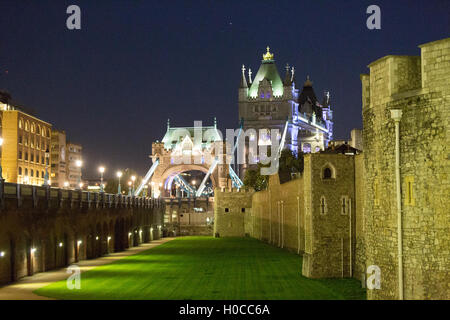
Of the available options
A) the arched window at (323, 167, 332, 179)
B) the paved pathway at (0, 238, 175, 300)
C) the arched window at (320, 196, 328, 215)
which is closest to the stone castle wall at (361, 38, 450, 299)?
the arched window at (320, 196, 328, 215)

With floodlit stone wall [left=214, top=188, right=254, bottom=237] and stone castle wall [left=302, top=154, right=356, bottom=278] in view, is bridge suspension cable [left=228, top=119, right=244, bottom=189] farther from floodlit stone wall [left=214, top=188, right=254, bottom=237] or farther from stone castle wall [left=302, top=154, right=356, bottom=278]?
stone castle wall [left=302, top=154, right=356, bottom=278]

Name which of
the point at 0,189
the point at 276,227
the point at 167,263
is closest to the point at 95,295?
the point at 0,189

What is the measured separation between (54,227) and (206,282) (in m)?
13.3

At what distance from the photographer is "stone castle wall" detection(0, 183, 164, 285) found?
34594 millimetres

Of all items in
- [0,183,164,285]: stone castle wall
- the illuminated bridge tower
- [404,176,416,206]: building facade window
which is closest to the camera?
[404,176,416,206]: building facade window

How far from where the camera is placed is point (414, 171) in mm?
17422

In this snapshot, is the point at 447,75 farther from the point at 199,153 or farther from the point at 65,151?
the point at 199,153

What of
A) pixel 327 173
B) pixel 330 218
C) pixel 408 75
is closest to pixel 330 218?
pixel 330 218

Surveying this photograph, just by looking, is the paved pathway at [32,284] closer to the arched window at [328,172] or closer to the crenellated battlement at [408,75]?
the arched window at [328,172]

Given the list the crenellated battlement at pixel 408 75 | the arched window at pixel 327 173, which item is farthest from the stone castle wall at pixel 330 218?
the crenellated battlement at pixel 408 75

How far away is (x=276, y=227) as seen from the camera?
203 feet

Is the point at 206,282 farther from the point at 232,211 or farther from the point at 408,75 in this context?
the point at 232,211

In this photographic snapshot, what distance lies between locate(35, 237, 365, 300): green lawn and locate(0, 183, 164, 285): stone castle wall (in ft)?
9.89
